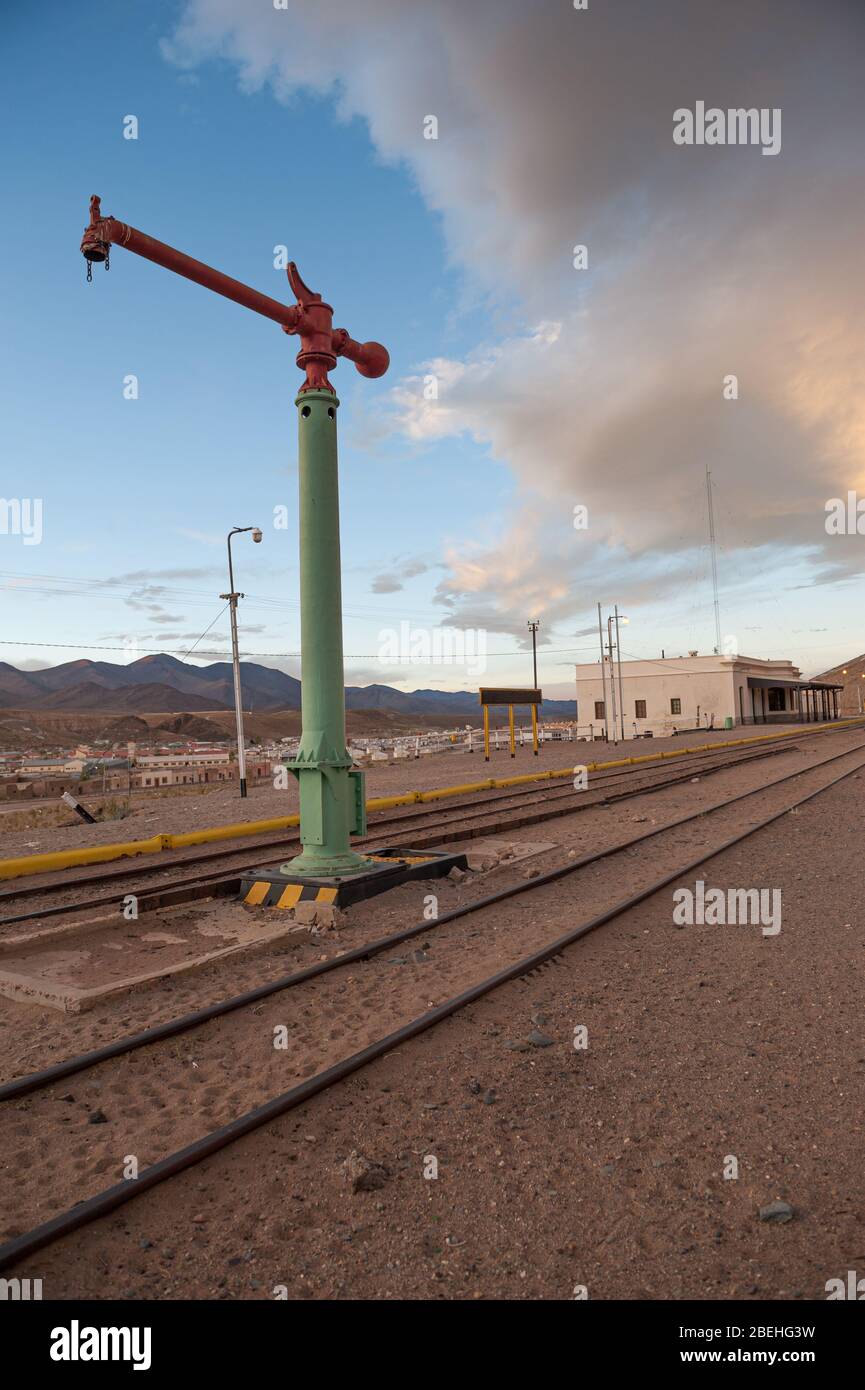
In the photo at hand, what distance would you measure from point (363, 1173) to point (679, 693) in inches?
2715

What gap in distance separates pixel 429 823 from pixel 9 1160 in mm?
11488

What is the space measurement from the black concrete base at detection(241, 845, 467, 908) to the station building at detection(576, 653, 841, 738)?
5639 cm

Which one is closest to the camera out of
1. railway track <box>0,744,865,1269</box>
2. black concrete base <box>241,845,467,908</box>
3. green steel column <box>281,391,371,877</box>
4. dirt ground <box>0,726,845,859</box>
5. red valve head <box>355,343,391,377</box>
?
Result: railway track <box>0,744,865,1269</box>

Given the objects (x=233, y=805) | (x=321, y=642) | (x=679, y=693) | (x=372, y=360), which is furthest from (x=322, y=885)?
(x=679, y=693)

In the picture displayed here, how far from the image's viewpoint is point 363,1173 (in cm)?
346

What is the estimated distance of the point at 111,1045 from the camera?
4.82 metres

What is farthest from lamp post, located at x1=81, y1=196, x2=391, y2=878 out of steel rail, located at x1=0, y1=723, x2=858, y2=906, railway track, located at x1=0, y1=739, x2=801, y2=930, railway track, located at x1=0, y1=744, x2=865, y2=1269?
steel rail, located at x1=0, y1=723, x2=858, y2=906

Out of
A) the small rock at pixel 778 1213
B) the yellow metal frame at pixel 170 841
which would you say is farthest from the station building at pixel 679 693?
the small rock at pixel 778 1213

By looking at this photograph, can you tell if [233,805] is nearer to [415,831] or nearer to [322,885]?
[415,831]

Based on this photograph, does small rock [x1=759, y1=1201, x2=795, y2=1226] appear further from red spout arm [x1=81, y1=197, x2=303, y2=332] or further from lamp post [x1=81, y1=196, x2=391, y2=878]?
red spout arm [x1=81, y1=197, x2=303, y2=332]

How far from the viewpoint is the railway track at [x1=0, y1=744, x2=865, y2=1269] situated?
3174 millimetres

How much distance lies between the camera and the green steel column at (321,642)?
886 cm

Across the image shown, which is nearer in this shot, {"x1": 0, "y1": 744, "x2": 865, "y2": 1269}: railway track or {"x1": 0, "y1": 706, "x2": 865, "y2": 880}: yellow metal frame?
{"x1": 0, "y1": 744, "x2": 865, "y2": 1269}: railway track
